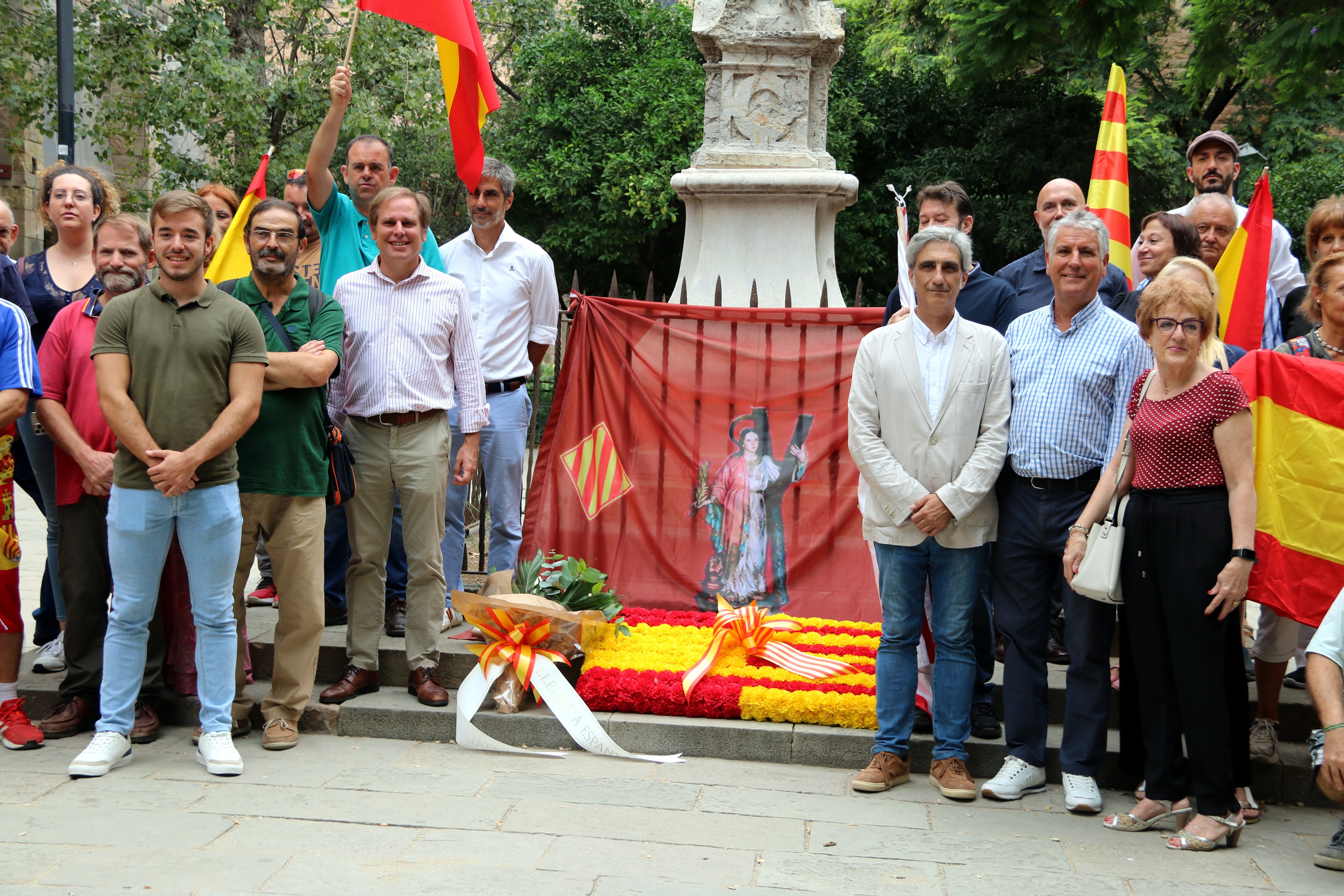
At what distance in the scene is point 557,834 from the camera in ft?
13.4

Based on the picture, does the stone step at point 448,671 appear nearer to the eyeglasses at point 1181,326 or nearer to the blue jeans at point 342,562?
the blue jeans at point 342,562

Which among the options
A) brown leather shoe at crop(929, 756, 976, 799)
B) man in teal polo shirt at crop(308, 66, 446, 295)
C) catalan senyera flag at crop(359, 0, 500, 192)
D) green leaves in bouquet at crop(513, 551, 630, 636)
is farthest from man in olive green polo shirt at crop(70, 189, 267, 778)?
brown leather shoe at crop(929, 756, 976, 799)

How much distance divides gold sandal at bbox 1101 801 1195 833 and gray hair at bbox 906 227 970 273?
6.88 ft

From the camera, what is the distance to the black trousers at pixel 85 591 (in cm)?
503

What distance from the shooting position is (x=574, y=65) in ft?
68.8

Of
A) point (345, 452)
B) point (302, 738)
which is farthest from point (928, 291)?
point (302, 738)

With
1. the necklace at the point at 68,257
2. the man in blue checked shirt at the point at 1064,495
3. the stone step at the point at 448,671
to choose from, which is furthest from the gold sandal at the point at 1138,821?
the necklace at the point at 68,257

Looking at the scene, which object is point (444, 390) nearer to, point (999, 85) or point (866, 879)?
point (866, 879)

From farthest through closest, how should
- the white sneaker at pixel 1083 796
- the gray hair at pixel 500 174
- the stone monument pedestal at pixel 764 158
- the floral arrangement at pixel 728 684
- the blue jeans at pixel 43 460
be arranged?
1. the stone monument pedestal at pixel 764 158
2. the gray hair at pixel 500 174
3. the blue jeans at pixel 43 460
4. the floral arrangement at pixel 728 684
5. the white sneaker at pixel 1083 796

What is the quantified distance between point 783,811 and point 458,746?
1.48 m

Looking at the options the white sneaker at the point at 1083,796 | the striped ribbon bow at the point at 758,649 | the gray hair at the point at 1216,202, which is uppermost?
the gray hair at the point at 1216,202

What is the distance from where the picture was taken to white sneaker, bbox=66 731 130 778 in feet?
14.9

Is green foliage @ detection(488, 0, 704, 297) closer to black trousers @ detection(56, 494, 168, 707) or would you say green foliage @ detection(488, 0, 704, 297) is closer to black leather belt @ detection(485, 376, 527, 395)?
black leather belt @ detection(485, 376, 527, 395)

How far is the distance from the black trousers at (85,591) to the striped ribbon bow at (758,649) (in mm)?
2320
